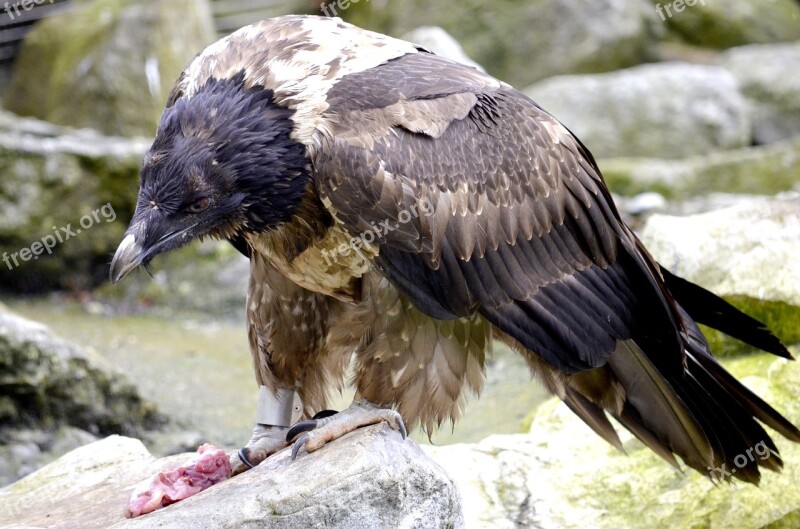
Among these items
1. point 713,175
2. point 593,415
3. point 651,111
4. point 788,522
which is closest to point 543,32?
point 651,111

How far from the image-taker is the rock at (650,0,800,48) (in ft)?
53.6

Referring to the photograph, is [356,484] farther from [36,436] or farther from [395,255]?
[36,436]

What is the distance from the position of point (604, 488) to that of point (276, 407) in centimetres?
154

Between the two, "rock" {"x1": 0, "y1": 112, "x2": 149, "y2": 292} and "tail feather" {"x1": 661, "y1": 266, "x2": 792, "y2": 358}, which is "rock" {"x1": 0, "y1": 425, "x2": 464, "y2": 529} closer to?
"tail feather" {"x1": 661, "y1": 266, "x2": 792, "y2": 358}

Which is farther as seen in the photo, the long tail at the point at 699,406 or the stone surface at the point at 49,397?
the stone surface at the point at 49,397

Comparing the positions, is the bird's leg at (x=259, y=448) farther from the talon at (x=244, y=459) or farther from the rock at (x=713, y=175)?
A: the rock at (x=713, y=175)

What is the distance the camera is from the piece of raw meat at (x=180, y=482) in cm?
395

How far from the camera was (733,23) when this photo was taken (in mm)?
16469

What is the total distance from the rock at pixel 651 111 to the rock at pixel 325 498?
8.70 meters

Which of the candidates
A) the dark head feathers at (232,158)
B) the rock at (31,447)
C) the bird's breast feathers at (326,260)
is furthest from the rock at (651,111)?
the dark head feathers at (232,158)

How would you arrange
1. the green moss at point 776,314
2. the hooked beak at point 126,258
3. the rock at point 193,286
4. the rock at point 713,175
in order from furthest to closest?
1. the rock at point 713,175
2. the rock at point 193,286
3. the green moss at point 776,314
4. the hooked beak at point 126,258

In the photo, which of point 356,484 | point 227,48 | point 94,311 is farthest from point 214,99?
point 94,311

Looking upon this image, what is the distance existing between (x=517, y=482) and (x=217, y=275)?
551cm

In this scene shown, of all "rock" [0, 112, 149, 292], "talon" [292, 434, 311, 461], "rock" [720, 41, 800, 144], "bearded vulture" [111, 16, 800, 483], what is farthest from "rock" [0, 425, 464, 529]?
"rock" [720, 41, 800, 144]
